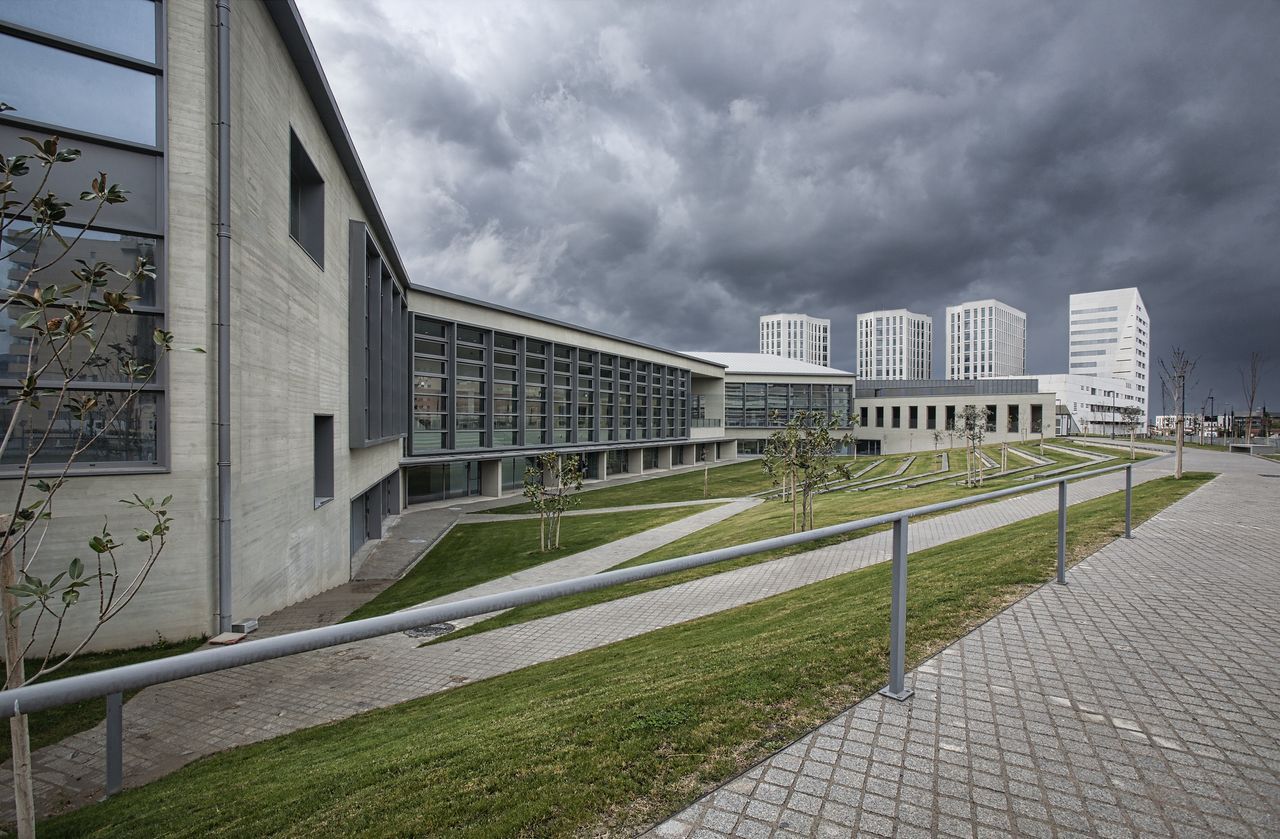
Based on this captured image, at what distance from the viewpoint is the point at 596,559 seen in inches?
803

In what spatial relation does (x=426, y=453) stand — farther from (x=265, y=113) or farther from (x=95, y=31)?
(x=95, y=31)

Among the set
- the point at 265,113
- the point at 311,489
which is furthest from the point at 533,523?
the point at 265,113

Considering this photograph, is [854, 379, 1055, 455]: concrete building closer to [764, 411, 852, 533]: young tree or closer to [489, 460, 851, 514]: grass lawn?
[489, 460, 851, 514]: grass lawn

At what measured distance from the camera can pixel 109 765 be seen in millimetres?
3422

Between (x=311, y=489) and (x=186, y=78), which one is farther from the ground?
(x=186, y=78)

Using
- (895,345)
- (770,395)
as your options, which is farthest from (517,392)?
(895,345)

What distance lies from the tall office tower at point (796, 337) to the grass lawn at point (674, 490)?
133m

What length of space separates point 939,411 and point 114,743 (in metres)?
80.6

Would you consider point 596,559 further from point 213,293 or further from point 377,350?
point 213,293

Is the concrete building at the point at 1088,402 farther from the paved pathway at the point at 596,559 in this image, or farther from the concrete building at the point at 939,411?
the paved pathway at the point at 596,559

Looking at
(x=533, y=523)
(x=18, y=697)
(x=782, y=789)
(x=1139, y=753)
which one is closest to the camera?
(x=18, y=697)

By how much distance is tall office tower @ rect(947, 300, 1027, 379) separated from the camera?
153750mm

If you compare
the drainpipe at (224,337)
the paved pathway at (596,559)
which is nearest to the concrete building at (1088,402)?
the paved pathway at (596,559)

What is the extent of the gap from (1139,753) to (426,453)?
34.0 m
